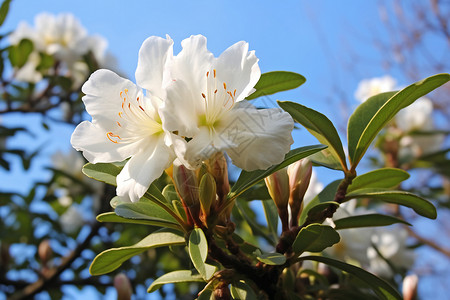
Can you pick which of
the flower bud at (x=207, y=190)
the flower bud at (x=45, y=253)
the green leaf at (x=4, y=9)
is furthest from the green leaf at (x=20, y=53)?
the flower bud at (x=207, y=190)

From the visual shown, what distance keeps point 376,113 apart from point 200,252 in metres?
0.43

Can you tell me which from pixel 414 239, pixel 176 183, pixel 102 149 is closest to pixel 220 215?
pixel 176 183

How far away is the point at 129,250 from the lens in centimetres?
92

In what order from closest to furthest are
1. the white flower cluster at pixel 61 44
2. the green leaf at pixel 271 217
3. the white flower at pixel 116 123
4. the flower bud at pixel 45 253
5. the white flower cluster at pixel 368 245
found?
the white flower at pixel 116 123, the green leaf at pixel 271 217, the white flower cluster at pixel 368 245, the flower bud at pixel 45 253, the white flower cluster at pixel 61 44

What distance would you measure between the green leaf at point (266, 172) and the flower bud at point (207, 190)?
6 cm

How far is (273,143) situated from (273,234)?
48 cm

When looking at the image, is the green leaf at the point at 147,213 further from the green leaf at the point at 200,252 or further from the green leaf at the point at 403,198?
the green leaf at the point at 403,198

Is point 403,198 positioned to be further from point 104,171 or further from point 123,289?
point 123,289

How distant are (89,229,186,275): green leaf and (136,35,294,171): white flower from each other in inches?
8.7

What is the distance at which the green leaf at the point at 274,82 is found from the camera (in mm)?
990

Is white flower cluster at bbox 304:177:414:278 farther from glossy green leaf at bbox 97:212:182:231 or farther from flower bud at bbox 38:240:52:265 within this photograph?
flower bud at bbox 38:240:52:265

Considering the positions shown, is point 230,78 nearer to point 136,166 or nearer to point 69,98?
point 136,166

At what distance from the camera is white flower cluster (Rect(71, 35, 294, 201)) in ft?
2.52

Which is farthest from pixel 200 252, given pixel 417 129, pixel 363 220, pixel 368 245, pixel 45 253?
pixel 417 129
